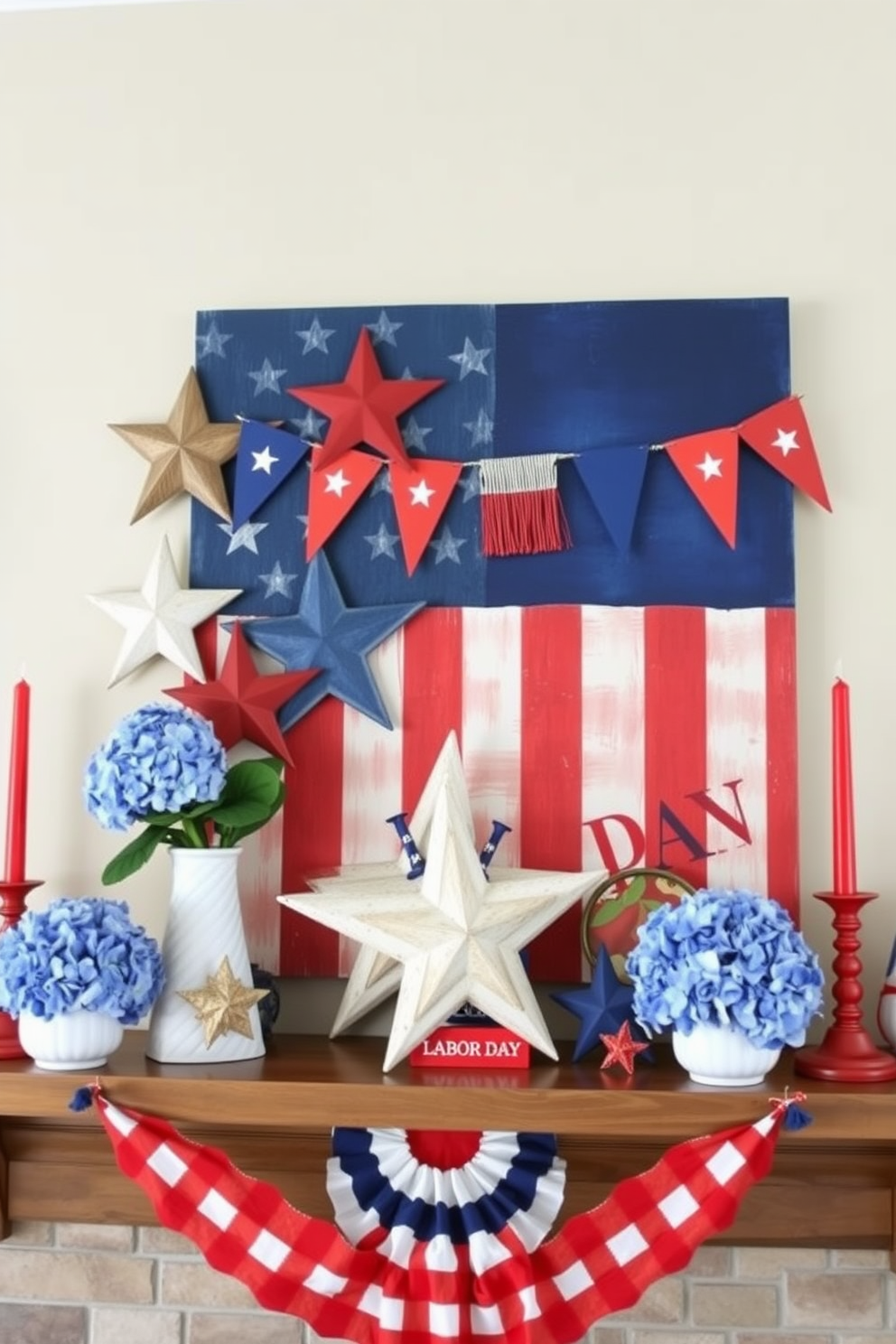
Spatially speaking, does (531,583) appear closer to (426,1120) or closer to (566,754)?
(566,754)

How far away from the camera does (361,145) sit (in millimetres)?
1777

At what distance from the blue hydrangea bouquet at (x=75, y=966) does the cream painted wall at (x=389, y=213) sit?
0.27m

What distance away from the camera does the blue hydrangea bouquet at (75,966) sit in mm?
1396

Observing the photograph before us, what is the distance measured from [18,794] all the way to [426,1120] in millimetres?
640

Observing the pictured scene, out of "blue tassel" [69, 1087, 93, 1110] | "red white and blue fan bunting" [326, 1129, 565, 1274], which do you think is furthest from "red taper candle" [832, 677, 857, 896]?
"blue tassel" [69, 1087, 93, 1110]

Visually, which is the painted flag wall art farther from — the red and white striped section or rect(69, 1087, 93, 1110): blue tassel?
rect(69, 1087, 93, 1110): blue tassel

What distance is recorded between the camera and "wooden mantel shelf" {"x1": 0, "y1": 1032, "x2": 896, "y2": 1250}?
53.2 inches

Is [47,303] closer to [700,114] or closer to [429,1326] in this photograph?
[700,114]

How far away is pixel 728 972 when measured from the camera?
135 cm

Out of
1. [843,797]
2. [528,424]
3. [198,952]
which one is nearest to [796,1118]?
[843,797]

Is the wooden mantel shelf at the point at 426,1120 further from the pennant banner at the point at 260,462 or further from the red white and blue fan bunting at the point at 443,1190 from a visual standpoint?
the pennant banner at the point at 260,462

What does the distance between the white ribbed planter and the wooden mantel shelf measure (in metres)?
0.02

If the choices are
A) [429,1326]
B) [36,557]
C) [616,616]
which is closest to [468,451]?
[616,616]

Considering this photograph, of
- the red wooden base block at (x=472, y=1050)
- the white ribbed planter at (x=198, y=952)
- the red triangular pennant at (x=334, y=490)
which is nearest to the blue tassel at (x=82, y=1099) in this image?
the white ribbed planter at (x=198, y=952)
